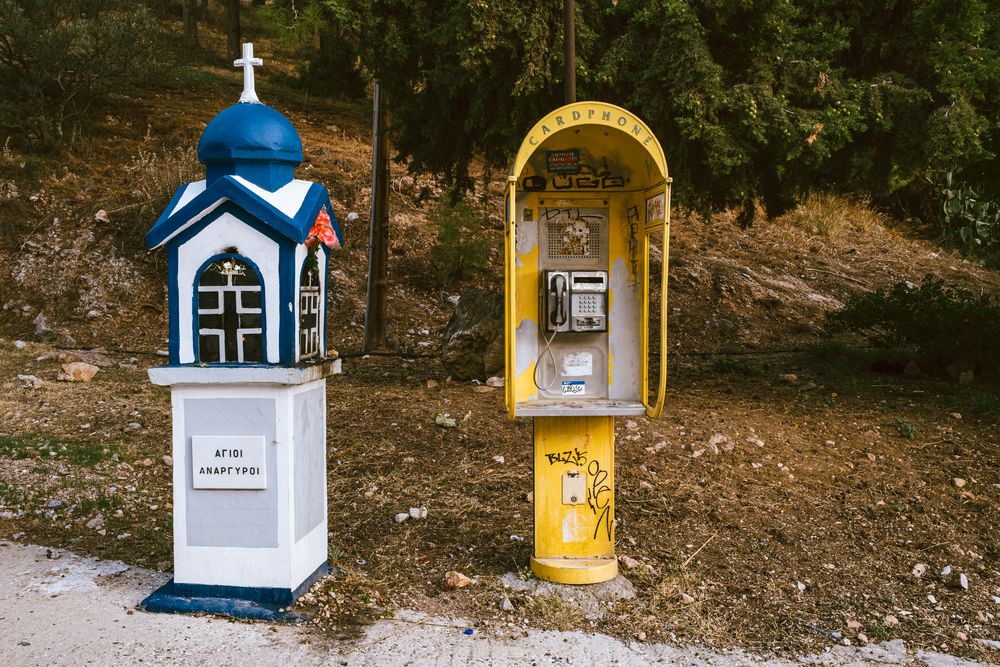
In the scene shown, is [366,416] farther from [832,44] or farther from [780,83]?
[832,44]

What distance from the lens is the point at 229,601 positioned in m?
4.25

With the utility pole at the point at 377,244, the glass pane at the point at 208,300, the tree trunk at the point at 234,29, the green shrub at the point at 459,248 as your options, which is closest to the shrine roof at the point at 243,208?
the glass pane at the point at 208,300

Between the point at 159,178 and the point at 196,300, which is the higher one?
the point at 159,178

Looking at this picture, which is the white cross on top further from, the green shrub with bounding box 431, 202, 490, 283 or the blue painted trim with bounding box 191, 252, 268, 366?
the green shrub with bounding box 431, 202, 490, 283

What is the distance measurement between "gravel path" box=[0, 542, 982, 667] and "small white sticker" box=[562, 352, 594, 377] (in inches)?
55.5

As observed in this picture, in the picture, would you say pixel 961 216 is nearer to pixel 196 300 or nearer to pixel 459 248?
pixel 459 248

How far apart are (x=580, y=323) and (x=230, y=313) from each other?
177 cm

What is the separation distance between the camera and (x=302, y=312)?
4348 mm

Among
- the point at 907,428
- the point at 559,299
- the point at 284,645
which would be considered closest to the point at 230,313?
the point at 284,645

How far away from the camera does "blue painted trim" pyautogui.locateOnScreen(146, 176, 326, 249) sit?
409 cm

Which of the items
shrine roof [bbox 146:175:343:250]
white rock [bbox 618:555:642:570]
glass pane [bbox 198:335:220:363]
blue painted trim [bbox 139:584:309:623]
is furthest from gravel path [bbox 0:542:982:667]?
shrine roof [bbox 146:175:343:250]

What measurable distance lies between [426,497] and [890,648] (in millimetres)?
2898

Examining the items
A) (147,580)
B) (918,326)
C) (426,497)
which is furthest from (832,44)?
(147,580)

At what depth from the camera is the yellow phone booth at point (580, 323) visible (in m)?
4.68
